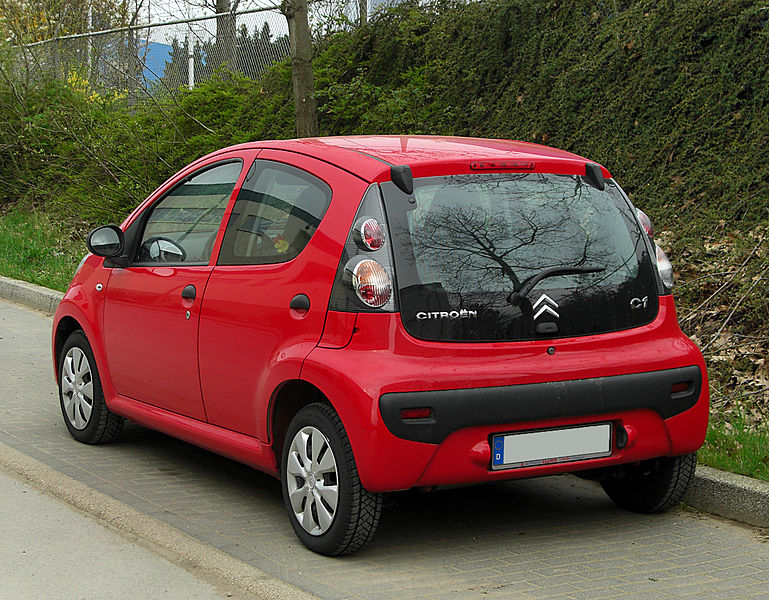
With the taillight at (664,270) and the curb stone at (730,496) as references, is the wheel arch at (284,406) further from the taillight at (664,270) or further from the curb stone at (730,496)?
the curb stone at (730,496)

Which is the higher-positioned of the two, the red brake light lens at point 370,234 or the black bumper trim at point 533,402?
the red brake light lens at point 370,234

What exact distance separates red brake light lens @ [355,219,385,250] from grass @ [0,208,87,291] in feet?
27.9

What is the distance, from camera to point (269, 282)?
15.7ft

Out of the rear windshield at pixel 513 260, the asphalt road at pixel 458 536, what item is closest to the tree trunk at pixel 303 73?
the asphalt road at pixel 458 536

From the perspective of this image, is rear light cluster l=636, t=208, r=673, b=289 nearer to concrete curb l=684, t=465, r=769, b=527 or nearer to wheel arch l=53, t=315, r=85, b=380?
concrete curb l=684, t=465, r=769, b=527

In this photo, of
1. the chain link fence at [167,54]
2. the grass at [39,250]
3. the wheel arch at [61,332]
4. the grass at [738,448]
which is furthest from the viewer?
the chain link fence at [167,54]

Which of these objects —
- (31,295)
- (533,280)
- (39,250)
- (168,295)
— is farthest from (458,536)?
(39,250)

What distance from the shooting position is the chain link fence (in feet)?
54.2

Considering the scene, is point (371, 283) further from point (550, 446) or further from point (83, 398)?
point (83, 398)

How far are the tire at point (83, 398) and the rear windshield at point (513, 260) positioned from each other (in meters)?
2.67

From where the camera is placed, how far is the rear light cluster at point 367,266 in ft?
14.0

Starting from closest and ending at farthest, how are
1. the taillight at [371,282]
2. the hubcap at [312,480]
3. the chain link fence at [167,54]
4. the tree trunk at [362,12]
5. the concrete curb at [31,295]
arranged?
the taillight at [371,282], the hubcap at [312,480], the concrete curb at [31,295], the tree trunk at [362,12], the chain link fence at [167,54]

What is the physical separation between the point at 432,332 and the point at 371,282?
1.03 ft

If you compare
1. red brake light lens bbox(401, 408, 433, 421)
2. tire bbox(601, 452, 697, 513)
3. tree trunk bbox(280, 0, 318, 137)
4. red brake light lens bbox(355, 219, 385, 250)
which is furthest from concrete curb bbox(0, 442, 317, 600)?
tree trunk bbox(280, 0, 318, 137)
